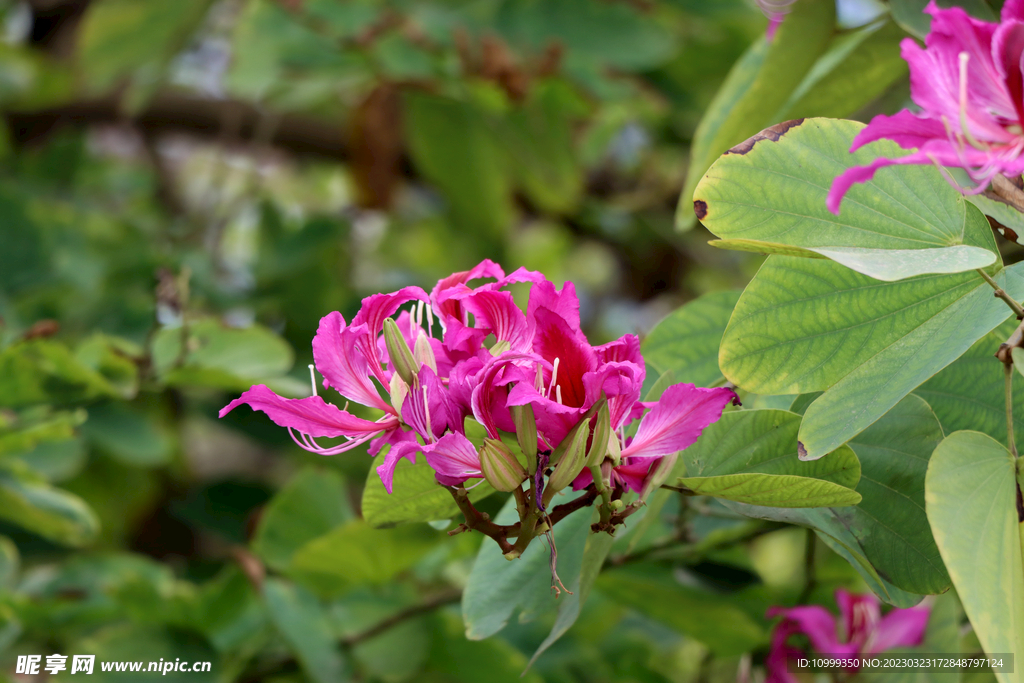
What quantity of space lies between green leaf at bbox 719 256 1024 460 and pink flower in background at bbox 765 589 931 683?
355 millimetres

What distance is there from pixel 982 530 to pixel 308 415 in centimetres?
35

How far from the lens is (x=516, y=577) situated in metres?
0.56

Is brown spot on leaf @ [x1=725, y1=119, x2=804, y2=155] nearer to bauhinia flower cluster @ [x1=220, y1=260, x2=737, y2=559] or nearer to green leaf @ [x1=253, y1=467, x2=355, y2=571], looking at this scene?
bauhinia flower cluster @ [x1=220, y1=260, x2=737, y2=559]

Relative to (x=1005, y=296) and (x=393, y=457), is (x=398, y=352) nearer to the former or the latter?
(x=393, y=457)

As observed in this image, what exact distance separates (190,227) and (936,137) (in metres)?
1.64

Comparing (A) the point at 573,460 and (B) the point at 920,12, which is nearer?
(A) the point at 573,460

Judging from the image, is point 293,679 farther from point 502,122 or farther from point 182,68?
point 182,68

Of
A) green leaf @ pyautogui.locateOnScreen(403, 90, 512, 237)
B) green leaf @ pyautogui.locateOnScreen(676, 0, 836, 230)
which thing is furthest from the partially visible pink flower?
green leaf @ pyautogui.locateOnScreen(403, 90, 512, 237)

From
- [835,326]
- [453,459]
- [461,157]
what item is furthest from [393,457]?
[461,157]

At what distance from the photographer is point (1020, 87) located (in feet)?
1.29

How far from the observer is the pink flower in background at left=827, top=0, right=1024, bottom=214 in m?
0.38

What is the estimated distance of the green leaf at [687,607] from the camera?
789mm

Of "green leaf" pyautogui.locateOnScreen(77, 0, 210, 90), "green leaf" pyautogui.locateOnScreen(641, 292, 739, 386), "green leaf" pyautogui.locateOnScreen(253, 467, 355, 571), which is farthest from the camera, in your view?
"green leaf" pyautogui.locateOnScreen(77, 0, 210, 90)

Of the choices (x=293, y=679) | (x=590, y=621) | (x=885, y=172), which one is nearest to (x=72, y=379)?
(x=293, y=679)
